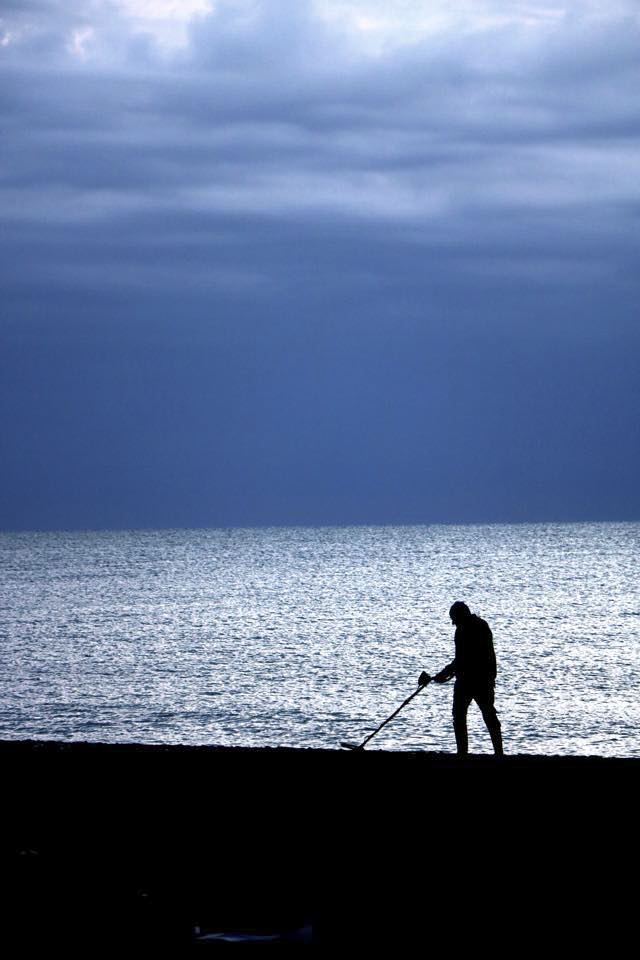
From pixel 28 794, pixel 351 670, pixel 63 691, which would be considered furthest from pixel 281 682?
pixel 28 794

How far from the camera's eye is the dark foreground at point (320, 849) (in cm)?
739

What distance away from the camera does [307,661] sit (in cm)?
3994

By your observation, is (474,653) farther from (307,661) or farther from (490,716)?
(307,661)

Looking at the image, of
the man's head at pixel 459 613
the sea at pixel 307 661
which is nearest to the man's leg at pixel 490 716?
the man's head at pixel 459 613

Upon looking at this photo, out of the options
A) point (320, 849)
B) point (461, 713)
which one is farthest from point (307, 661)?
point (320, 849)

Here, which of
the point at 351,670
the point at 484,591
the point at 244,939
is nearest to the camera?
the point at 244,939

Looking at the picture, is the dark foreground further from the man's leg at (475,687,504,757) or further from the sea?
the sea

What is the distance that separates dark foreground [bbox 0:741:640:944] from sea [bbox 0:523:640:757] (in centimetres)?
965

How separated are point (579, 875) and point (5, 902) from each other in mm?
4002

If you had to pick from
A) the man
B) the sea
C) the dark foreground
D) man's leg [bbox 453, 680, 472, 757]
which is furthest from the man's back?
the sea

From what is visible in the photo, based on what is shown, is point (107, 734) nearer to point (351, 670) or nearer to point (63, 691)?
point (63, 691)

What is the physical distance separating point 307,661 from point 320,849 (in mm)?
30952

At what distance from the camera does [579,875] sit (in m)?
8.39

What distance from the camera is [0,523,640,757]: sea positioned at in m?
25.0
